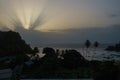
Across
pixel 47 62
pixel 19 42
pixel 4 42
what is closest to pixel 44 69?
pixel 47 62

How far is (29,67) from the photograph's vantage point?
23.5 metres

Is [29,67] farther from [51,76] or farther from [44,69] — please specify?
[51,76]

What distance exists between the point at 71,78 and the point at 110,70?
7.47ft

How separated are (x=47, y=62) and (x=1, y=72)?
52.1 feet

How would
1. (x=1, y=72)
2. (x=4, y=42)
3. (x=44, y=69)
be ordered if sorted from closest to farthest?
(x=1, y=72) → (x=44, y=69) → (x=4, y=42)

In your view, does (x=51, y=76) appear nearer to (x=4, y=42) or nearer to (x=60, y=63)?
(x=60, y=63)

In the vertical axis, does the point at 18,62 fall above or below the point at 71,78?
above

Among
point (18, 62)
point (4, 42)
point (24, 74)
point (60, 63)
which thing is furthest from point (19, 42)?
point (18, 62)

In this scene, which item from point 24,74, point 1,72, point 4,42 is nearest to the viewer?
point 1,72

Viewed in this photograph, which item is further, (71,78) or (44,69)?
(44,69)

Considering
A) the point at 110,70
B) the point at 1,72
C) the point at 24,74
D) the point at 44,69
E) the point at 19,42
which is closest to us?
the point at 1,72

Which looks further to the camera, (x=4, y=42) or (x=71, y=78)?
(x=4, y=42)

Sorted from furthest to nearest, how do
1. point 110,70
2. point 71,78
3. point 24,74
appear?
point 24,74
point 71,78
point 110,70

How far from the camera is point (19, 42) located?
78.4m
